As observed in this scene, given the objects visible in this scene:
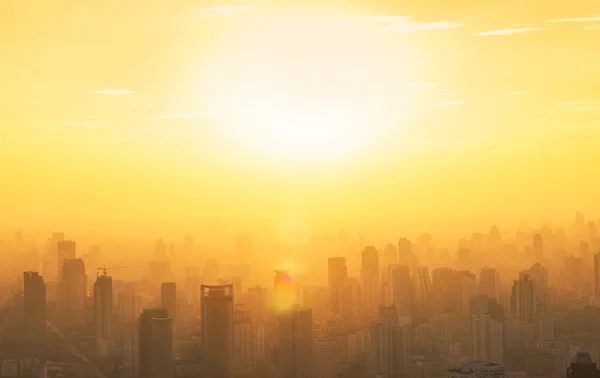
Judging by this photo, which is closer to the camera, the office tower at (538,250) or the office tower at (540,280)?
the office tower at (540,280)

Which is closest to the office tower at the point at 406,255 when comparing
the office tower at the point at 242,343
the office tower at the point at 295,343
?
the office tower at the point at 295,343

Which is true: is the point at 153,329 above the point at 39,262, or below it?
below

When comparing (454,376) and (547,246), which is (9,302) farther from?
(547,246)

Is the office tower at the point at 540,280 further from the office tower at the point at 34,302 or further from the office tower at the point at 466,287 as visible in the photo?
the office tower at the point at 34,302

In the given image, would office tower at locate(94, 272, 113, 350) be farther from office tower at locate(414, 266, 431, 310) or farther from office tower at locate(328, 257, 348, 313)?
office tower at locate(414, 266, 431, 310)

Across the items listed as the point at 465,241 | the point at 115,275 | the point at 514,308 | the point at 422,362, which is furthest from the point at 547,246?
the point at 115,275
